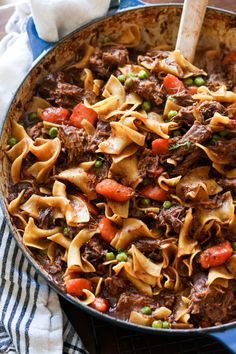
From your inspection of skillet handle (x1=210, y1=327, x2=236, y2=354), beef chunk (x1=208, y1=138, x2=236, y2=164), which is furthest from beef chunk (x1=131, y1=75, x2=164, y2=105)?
skillet handle (x1=210, y1=327, x2=236, y2=354)

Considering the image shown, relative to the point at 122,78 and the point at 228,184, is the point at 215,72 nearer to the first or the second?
the point at 122,78

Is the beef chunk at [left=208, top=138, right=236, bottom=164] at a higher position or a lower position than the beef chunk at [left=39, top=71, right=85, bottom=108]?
lower

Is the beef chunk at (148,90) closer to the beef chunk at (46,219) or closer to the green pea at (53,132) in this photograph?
the green pea at (53,132)

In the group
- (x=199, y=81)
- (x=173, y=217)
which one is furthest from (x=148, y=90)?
(x=173, y=217)

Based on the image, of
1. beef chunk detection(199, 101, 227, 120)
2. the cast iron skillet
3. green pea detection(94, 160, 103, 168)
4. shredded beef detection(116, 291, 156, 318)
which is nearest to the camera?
shredded beef detection(116, 291, 156, 318)

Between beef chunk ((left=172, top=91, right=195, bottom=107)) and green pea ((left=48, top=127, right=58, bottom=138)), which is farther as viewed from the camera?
green pea ((left=48, top=127, right=58, bottom=138))

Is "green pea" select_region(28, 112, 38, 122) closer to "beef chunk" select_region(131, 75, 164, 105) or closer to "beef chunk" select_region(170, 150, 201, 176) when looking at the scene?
"beef chunk" select_region(131, 75, 164, 105)
